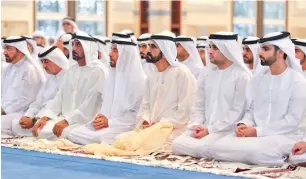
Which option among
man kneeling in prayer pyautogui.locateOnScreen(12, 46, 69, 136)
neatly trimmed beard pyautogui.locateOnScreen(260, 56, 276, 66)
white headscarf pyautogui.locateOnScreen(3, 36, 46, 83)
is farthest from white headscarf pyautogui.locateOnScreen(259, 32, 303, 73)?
white headscarf pyautogui.locateOnScreen(3, 36, 46, 83)

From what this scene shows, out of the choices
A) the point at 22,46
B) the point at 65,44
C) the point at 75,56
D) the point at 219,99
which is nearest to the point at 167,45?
the point at 219,99

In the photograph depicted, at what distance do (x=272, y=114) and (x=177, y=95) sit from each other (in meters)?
1.12

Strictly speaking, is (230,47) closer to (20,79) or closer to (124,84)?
(124,84)

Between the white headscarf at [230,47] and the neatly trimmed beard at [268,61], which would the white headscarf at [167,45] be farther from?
the neatly trimmed beard at [268,61]

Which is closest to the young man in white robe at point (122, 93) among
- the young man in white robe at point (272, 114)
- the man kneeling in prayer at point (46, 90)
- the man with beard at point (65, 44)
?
the man kneeling in prayer at point (46, 90)

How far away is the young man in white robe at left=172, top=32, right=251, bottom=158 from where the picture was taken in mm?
6195

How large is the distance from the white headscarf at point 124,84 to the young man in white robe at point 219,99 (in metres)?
0.89

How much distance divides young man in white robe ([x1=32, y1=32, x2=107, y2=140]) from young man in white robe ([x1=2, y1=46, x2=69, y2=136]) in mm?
214

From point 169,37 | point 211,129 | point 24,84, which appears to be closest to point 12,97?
point 24,84

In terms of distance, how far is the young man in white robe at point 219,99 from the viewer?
244 inches

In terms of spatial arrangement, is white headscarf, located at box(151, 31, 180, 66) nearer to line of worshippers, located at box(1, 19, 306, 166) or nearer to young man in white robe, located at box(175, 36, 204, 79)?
line of worshippers, located at box(1, 19, 306, 166)

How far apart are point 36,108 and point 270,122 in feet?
9.97

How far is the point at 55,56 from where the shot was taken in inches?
305

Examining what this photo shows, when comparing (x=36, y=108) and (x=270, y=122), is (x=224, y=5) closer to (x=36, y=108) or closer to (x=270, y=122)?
(x=36, y=108)
